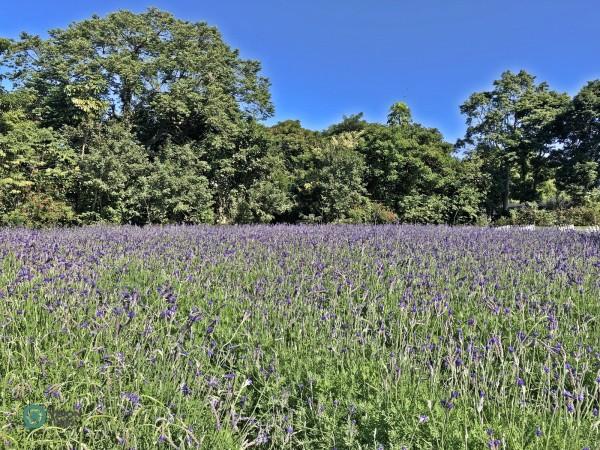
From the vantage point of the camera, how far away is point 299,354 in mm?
2449

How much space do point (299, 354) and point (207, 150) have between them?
14.0 metres

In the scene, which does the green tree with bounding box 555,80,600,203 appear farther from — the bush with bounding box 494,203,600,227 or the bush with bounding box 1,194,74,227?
the bush with bounding box 1,194,74,227

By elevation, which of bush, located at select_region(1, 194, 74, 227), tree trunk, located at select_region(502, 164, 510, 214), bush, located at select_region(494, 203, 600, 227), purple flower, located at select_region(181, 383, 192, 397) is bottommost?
purple flower, located at select_region(181, 383, 192, 397)

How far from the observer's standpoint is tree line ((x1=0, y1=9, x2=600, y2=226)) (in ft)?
42.4

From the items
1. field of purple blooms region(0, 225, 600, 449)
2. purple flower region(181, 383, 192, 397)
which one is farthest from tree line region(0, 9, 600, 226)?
purple flower region(181, 383, 192, 397)

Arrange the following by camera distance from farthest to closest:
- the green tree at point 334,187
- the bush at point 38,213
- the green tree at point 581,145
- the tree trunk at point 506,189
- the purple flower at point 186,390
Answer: the tree trunk at point 506,189 < the green tree at point 581,145 < the green tree at point 334,187 < the bush at point 38,213 < the purple flower at point 186,390

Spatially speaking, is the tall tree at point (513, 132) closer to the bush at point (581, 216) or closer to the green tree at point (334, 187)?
the bush at point (581, 216)

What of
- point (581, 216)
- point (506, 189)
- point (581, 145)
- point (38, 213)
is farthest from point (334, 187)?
point (581, 145)

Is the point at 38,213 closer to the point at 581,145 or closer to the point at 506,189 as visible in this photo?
the point at 506,189

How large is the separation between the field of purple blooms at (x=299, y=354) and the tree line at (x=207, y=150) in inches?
354

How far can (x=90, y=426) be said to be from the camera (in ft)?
5.55

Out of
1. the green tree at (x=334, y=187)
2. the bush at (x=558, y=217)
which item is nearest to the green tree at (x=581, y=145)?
the bush at (x=558, y=217)

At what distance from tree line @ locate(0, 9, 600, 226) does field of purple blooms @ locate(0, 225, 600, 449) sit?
8.98 meters

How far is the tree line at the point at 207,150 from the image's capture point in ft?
42.4
